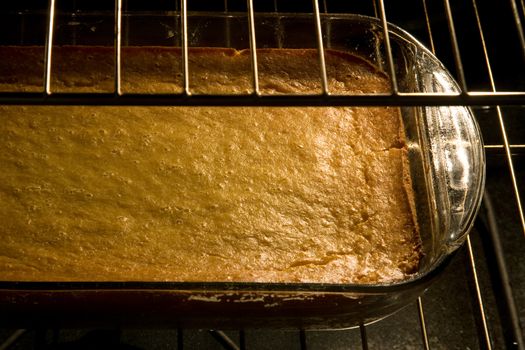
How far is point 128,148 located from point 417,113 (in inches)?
21.7

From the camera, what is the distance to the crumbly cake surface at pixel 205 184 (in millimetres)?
1014

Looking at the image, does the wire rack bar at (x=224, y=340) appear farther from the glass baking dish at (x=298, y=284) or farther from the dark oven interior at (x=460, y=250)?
the glass baking dish at (x=298, y=284)

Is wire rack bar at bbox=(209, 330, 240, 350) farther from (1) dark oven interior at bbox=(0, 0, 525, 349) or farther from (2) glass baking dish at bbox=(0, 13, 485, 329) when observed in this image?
(2) glass baking dish at bbox=(0, 13, 485, 329)

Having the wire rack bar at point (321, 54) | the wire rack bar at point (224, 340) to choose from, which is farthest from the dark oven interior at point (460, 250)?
the wire rack bar at point (321, 54)

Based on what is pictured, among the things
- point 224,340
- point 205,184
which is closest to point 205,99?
point 205,184

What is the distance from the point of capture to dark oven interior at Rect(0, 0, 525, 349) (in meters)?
1.35

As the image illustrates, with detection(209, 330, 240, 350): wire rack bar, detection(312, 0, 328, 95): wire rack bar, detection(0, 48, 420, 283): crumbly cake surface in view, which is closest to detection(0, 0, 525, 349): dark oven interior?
detection(209, 330, 240, 350): wire rack bar

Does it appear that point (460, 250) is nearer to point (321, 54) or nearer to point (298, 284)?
point (298, 284)

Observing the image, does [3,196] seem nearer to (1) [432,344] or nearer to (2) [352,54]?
(2) [352,54]

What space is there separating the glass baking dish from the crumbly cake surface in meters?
0.03

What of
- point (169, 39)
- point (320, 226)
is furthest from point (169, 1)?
point (320, 226)

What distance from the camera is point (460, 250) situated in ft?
4.97

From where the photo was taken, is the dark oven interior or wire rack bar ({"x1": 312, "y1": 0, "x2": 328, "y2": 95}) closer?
wire rack bar ({"x1": 312, "y1": 0, "x2": 328, "y2": 95})

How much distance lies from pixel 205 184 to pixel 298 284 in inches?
12.0
